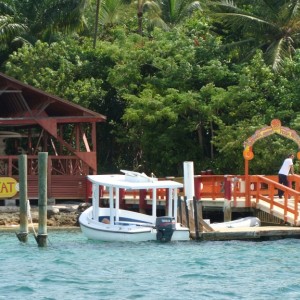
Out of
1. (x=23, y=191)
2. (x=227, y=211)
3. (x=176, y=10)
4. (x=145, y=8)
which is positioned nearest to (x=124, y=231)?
(x=23, y=191)

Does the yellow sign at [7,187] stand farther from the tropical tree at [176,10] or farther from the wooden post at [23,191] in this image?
the tropical tree at [176,10]

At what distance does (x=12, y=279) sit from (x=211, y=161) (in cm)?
1989

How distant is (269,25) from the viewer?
158 ft

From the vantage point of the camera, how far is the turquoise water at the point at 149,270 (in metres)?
23.2

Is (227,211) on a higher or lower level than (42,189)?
lower

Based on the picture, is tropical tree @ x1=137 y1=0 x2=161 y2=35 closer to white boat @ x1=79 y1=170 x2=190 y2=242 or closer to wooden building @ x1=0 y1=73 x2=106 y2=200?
wooden building @ x1=0 y1=73 x2=106 y2=200

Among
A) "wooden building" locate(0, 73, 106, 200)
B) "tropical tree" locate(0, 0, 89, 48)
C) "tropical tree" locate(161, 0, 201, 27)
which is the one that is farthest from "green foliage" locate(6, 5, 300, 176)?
"tropical tree" locate(161, 0, 201, 27)

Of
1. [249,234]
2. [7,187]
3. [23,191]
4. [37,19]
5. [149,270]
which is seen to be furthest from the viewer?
[37,19]

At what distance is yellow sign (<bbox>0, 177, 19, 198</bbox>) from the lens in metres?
39.2

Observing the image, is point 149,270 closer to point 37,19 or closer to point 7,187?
point 7,187

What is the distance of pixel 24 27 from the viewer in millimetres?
56719

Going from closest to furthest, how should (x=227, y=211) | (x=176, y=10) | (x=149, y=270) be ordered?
(x=149, y=270)
(x=227, y=211)
(x=176, y=10)

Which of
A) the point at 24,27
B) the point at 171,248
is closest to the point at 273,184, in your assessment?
the point at 171,248

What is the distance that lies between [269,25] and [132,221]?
1840cm
